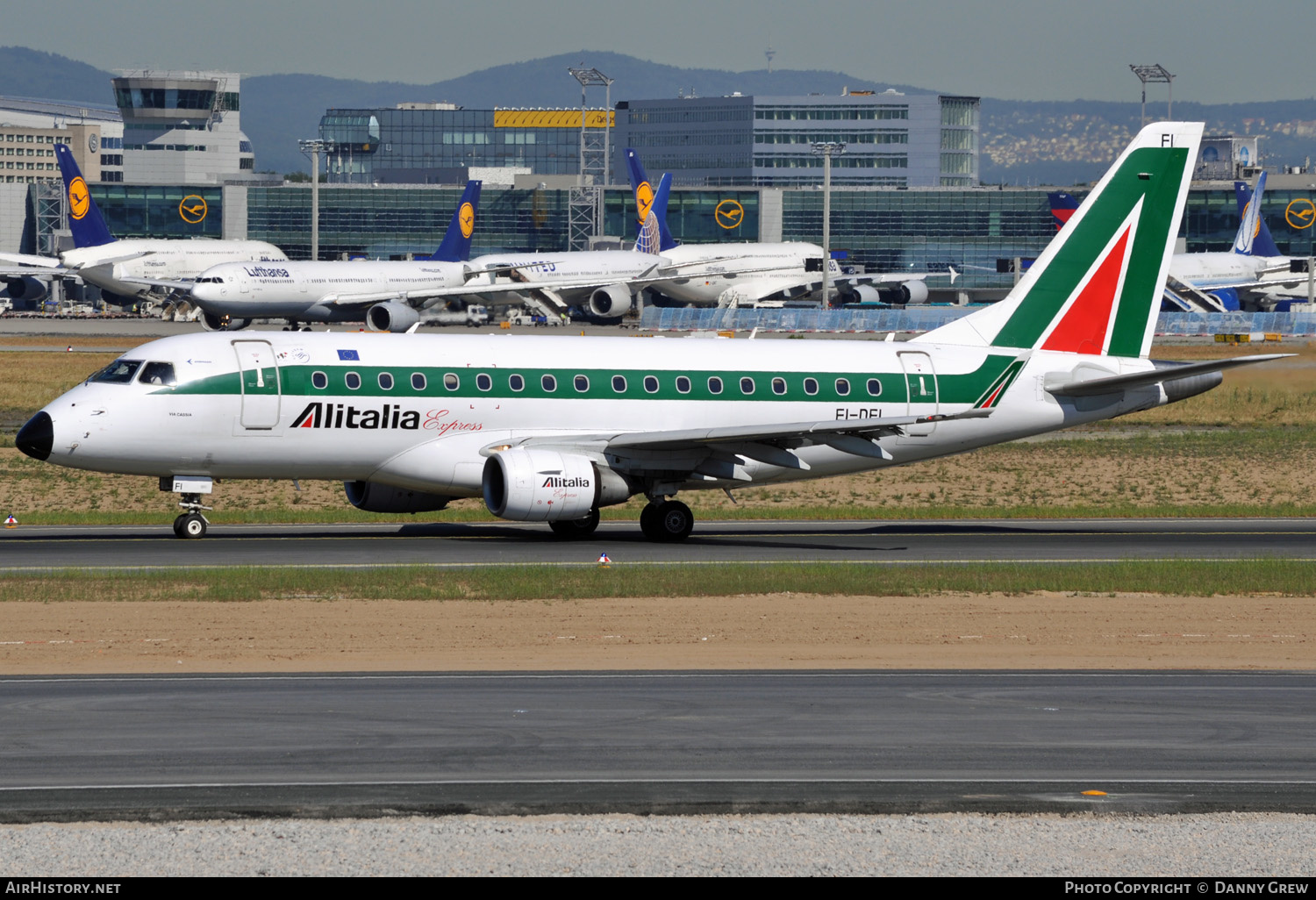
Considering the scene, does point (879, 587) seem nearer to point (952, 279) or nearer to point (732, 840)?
point (732, 840)

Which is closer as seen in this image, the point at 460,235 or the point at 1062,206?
the point at 460,235

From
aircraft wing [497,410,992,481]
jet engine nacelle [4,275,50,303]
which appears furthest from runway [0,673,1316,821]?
jet engine nacelle [4,275,50,303]

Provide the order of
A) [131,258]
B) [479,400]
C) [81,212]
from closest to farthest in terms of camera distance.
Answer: [479,400] < [131,258] < [81,212]

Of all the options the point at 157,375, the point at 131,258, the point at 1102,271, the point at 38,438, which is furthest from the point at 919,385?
the point at 131,258

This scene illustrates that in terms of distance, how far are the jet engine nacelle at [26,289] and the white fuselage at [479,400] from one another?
137041mm

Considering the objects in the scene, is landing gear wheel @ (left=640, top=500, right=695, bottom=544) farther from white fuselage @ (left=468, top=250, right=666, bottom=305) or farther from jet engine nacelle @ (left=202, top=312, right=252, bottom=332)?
white fuselage @ (left=468, top=250, right=666, bottom=305)

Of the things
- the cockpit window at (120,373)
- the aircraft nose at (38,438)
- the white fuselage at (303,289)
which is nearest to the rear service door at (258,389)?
the cockpit window at (120,373)

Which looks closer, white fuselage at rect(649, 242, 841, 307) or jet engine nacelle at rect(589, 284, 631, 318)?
jet engine nacelle at rect(589, 284, 631, 318)

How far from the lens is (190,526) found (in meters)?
34.6

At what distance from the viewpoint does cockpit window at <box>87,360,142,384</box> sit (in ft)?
108

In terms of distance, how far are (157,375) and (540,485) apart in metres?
8.25

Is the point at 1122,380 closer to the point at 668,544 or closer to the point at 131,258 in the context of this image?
the point at 668,544

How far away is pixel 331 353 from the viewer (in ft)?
112

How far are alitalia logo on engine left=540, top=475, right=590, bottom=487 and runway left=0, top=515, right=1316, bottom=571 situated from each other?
4.83ft
